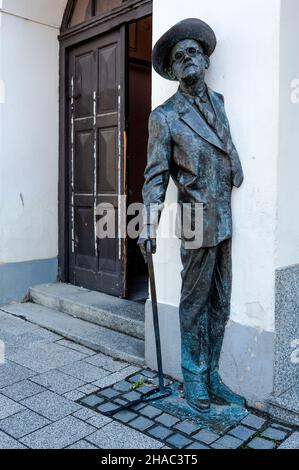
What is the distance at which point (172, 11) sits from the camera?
3.44 m

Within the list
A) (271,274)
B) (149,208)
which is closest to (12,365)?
(149,208)

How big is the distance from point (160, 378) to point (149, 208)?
1.13m

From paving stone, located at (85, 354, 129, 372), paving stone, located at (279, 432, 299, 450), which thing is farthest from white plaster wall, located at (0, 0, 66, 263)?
paving stone, located at (279, 432, 299, 450)

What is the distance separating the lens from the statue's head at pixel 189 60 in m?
3.00

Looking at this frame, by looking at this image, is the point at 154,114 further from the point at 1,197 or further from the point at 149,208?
the point at 1,197

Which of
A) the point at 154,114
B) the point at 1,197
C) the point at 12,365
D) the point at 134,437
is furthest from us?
the point at 1,197

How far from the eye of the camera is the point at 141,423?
292 cm

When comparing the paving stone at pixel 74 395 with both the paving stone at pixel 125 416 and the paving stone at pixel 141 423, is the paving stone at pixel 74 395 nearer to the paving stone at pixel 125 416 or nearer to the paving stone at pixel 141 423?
the paving stone at pixel 125 416

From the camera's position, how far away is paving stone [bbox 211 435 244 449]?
2.67 meters

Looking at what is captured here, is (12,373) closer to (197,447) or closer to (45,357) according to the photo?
(45,357)

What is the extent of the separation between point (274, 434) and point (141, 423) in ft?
2.51

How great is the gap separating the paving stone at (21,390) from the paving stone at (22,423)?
25cm

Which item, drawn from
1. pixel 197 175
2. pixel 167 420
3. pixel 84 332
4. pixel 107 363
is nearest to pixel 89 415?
pixel 167 420

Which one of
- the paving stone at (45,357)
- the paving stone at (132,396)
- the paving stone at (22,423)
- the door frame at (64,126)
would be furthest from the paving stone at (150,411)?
the door frame at (64,126)
